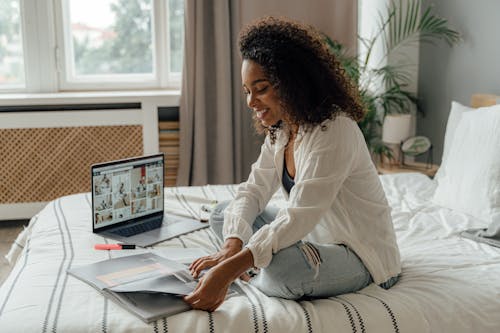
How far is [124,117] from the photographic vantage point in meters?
3.56

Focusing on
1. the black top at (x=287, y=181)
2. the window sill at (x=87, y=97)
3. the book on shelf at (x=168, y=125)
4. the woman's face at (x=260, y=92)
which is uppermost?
the woman's face at (x=260, y=92)

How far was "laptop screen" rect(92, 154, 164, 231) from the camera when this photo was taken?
80.6 inches

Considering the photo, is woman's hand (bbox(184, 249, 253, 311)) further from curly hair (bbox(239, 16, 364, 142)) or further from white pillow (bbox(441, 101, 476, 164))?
white pillow (bbox(441, 101, 476, 164))

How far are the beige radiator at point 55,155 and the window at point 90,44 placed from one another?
0.36 m

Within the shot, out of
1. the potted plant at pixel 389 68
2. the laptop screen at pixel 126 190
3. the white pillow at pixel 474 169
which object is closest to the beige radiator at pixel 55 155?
the potted plant at pixel 389 68

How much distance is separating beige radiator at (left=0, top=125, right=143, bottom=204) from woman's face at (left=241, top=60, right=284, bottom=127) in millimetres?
2007

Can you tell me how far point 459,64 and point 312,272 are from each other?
6.69ft

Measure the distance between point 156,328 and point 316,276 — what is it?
0.39 meters

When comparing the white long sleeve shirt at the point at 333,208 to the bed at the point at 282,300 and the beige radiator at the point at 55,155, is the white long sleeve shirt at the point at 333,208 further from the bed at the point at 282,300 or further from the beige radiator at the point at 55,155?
the beige radiator at the point at 55,155

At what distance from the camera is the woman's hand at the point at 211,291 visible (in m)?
1.44

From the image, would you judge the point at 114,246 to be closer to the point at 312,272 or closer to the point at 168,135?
the point at 312,272

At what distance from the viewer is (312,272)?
5.00ft

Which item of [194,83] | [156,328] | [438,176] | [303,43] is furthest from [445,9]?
[156,328]

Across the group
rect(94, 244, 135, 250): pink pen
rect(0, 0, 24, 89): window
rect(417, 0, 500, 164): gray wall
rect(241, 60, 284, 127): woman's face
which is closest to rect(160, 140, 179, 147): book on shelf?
rect(0, 0, 24, 89): window
